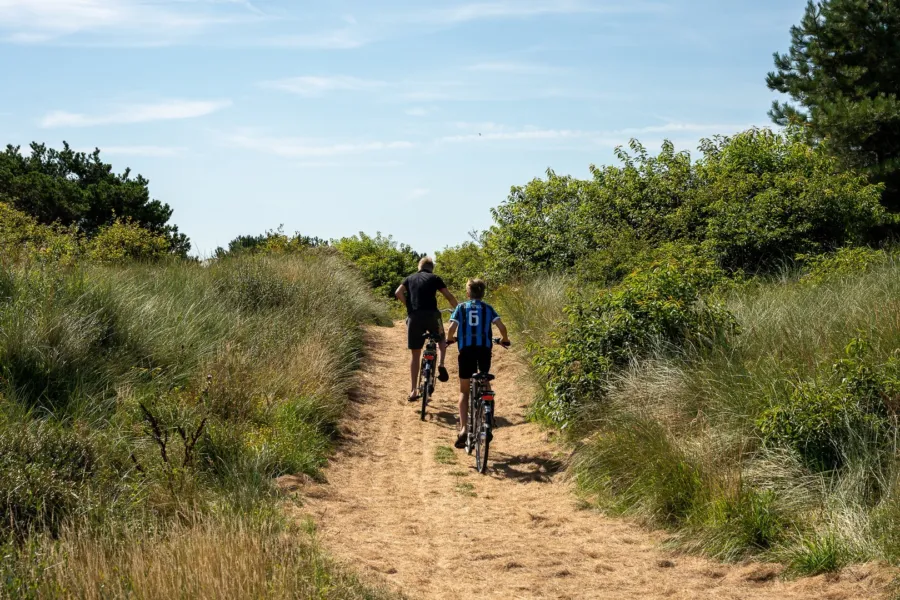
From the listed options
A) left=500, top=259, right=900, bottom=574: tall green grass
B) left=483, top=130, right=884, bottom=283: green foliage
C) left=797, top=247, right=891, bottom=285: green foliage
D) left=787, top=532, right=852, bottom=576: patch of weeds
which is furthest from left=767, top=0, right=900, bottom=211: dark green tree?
left=787, top=532, right=852, bottom=576: patch of weeds

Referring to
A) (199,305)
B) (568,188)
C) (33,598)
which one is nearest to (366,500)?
(33,598)

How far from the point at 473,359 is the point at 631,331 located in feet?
6.23

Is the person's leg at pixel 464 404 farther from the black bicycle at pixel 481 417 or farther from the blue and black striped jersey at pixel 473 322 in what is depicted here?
the blue and black striped jersey at pixel 473 322

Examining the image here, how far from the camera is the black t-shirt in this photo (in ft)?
41.0

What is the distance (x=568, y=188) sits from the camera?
22.1 meters

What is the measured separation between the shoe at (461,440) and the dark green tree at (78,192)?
101ft

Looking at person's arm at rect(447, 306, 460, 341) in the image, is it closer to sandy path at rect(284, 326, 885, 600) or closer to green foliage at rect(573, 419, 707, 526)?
sandy path at rect(284, 326, 885, 600)

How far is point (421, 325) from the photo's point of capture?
41.4 feet

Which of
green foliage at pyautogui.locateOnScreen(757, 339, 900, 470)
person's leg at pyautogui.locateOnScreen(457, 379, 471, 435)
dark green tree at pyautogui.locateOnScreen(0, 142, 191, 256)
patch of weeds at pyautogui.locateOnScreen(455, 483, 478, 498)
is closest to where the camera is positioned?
green foliage at pyautogui.locateOnScreen(757, 339, 900, 470)

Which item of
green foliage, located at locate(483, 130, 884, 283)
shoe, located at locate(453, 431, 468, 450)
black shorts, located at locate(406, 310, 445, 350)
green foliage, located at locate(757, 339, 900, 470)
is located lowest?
shoe, located at locate(453, 431, 468, 450)

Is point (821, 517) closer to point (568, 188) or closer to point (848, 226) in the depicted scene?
point (848, 226)

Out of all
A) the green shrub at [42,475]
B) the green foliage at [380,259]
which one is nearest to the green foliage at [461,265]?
the green foliage at [380,259]

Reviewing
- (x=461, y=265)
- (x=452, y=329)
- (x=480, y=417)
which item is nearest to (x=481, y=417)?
(x=480, y=417)

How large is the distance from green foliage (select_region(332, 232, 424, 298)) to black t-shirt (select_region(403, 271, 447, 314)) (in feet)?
87.0
